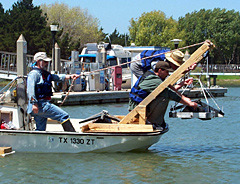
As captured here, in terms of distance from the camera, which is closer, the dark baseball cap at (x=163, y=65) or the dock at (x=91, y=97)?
the dark baseball cap at (x=163, y=65)

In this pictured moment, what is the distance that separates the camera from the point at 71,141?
1030 centimetres

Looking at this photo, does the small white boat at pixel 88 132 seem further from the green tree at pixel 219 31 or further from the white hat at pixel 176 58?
the green tree at pixel 219 31

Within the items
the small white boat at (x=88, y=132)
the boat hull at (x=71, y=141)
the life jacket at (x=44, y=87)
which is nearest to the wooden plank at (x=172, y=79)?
the small white boat at (x=88, y=132)

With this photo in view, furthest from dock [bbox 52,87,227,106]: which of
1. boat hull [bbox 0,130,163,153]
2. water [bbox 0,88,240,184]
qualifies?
boat hull [bbox 0,130,163,153]

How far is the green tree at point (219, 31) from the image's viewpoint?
266 feet

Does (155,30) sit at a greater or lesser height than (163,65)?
greater

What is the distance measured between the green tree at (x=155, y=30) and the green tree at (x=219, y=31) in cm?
594

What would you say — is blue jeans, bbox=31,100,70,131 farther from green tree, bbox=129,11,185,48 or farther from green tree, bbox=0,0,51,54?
green tree, bbox=129,11,185,48

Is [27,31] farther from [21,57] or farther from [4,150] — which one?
[4,150]

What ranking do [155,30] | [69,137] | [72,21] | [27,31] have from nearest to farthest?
[69,137] → [27,31] → [72,21] → [155,30]

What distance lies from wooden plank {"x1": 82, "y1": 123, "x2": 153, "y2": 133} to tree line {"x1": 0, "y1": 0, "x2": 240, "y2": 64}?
39.8 metres

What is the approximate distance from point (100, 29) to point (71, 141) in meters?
63.2

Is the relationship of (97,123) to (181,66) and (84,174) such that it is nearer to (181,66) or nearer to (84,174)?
(84,174)

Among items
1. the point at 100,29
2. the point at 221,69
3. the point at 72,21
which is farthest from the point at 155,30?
the point at 221,69
